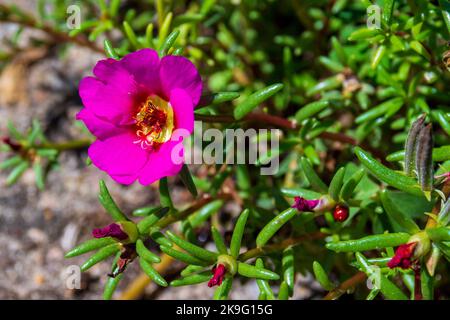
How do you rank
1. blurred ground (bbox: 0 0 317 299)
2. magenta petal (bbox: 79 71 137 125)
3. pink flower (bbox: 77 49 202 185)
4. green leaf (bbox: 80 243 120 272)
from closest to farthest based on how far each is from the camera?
pink flower (bbox: 77 49 202 185)
magenta petal (bbox: 79 71 137 125)
green leaf (bbox: 80 243 120 272)
blurred ground (bbox: 0 0 317 299)

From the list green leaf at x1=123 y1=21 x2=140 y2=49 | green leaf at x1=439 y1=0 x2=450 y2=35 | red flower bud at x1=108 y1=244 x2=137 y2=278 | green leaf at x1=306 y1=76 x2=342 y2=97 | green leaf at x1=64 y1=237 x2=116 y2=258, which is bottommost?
red flower bud at x1=108 y1=244 x2=137 y2=278

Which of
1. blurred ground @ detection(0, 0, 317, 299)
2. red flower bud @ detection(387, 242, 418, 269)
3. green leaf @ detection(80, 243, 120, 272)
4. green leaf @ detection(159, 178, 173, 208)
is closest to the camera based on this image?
red flower bud @ detection(387, 242, 418, 269)

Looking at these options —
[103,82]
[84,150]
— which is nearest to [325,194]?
[103,82]

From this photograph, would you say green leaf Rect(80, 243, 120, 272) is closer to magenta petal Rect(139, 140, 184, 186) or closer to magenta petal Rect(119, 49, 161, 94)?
magenta petal Rect(139, 140, 184, 186)

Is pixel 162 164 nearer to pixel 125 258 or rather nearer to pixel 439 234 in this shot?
pixel 125 258

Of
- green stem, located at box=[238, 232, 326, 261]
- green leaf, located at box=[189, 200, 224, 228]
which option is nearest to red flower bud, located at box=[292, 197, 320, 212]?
green stem, located at box=[238, 232, 326, 261]

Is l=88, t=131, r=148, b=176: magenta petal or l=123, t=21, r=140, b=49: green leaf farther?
l=123, t=21, r=140, b=49: green leaf

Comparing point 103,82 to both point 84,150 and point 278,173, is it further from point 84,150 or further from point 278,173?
point 84,150
